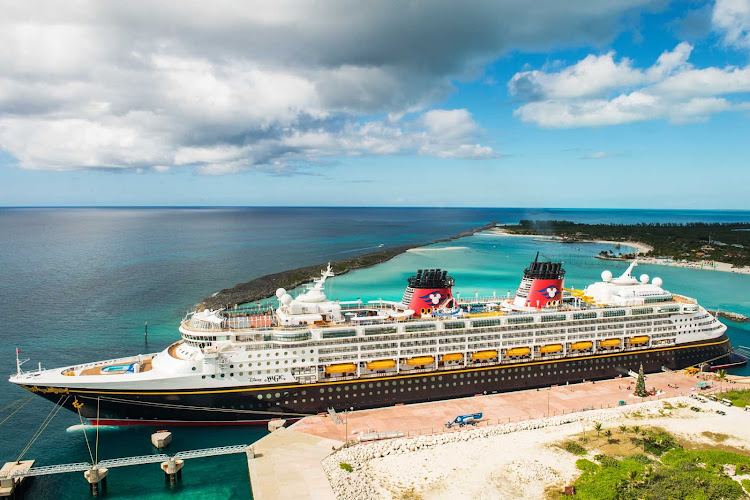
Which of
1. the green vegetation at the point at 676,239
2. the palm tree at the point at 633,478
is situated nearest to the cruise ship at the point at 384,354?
the palm tree at the point at 633,478

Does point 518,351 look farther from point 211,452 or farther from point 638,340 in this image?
point 211,452

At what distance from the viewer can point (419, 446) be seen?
2441 cm

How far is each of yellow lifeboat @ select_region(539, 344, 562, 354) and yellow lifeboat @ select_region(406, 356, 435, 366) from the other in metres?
8.86

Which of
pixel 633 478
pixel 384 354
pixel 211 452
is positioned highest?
pixel 384 354

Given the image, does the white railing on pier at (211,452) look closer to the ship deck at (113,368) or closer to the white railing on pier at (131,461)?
the white railing on pier at (131,461)

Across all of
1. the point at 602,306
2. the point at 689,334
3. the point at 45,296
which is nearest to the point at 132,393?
the point at 602,306

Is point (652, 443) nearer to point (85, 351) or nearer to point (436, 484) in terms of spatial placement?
point (436, 484)

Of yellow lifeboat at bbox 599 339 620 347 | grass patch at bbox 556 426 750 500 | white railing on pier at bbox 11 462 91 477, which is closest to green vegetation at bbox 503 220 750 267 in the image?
yellow lifeboat at bbox 599 339 620 347

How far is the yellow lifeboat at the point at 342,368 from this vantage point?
2844cm

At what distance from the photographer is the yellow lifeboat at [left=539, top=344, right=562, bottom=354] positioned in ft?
108

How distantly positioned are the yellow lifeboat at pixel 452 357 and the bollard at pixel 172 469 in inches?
671

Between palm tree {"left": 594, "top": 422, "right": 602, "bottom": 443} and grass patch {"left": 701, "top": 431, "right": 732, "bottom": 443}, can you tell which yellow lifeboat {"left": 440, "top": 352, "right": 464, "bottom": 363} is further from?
grass patch {"left": 701, "top": 431, "right": 732, "bottom": 443}

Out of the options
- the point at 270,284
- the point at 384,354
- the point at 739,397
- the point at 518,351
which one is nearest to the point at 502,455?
the point at 384,354

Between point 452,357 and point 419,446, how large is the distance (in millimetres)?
7840
